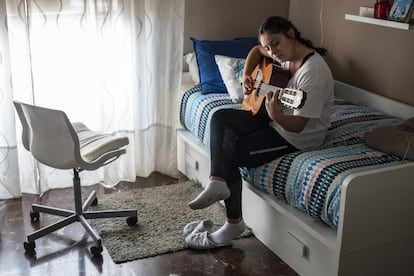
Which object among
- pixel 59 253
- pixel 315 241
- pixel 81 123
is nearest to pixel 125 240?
pixel 59 253

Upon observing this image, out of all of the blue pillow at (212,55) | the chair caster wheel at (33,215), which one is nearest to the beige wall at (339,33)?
the blue pillow at (212,55)

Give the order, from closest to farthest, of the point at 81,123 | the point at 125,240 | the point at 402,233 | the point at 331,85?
the point at 402,233, the point at 331,85, the point at 125,240, the point at 81,123

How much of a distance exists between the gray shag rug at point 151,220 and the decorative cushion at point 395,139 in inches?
31.0

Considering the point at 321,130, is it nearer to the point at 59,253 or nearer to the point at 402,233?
the point at 402,233

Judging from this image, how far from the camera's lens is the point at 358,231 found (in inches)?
94.5

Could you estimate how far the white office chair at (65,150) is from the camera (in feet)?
8.96

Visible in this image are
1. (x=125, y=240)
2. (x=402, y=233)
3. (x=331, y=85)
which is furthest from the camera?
(x=125, y=240)

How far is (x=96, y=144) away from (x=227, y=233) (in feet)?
2.58

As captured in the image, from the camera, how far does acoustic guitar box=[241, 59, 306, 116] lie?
261cm

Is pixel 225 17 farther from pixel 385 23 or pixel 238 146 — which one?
pixel 238 146

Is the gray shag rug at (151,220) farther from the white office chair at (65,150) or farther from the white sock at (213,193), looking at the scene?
the white sock at (213,193)

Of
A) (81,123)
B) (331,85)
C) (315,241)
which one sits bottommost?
(315,241)

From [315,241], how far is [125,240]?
96 centimetres

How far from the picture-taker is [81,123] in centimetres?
330
